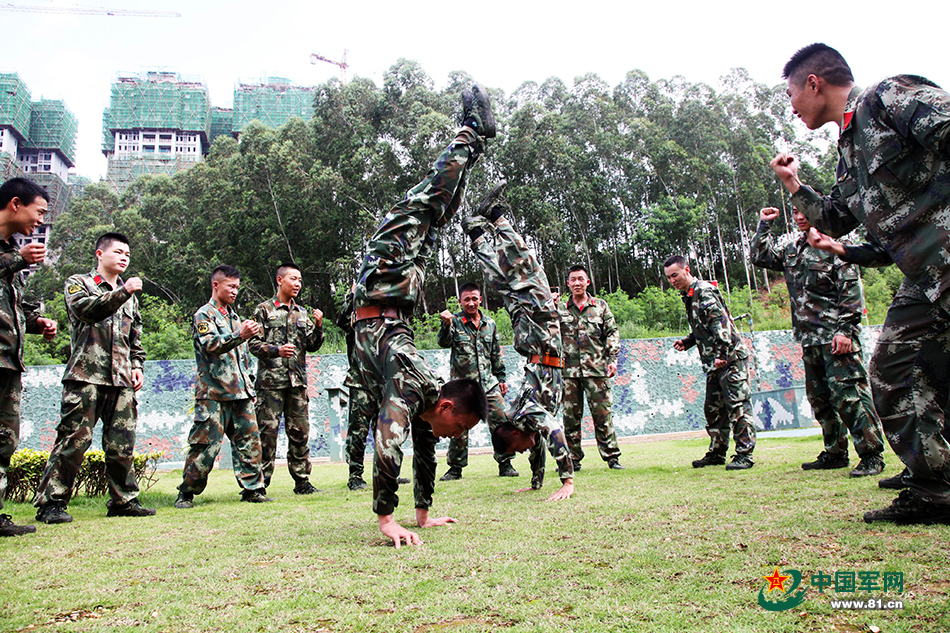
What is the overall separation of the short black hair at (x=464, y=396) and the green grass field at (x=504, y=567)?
674 millimetres

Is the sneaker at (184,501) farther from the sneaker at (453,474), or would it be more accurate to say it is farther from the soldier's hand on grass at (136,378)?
the sneaker at (453,474)

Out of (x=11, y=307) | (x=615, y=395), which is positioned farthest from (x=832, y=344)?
(x=615, y=395)

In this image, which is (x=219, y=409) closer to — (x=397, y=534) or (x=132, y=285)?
(x=132, y=285)

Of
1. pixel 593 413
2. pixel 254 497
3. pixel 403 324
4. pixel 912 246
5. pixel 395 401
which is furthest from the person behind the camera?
pixel 593 413

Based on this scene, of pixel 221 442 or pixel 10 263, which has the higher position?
pixel 10 263

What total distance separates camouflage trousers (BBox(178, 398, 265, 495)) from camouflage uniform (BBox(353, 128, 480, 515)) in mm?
2241

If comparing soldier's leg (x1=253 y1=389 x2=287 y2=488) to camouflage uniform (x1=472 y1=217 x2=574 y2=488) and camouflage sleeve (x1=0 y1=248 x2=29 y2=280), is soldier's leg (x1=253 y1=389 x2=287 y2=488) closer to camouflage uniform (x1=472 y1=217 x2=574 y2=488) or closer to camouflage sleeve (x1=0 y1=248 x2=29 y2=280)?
camouflage uniform (x1=472 y1=217 x2=574 y2=488)

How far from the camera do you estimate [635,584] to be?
2.20m

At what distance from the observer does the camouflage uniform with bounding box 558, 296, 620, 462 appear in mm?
7012

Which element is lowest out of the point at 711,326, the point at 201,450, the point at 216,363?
the point at 201,450

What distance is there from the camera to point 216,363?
555 centimetres

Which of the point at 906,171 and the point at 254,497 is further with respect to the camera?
the point at 254,497

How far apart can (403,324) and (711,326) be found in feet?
12.1

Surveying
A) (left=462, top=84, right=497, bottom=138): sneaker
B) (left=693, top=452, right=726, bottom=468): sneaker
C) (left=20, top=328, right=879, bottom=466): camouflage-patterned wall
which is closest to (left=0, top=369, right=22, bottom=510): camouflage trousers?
(left=462, top=84, right=497, bottom=138): sneaker
